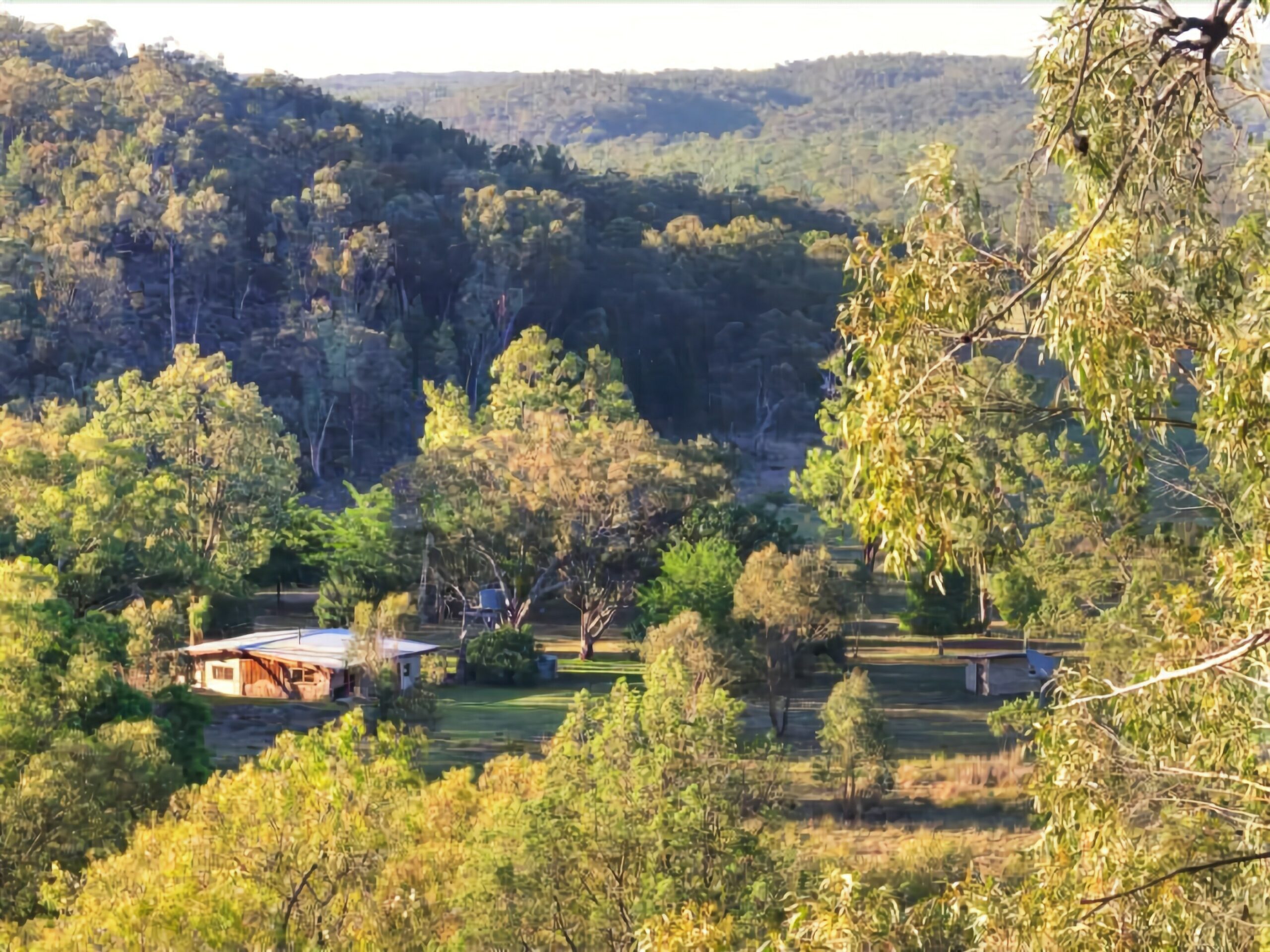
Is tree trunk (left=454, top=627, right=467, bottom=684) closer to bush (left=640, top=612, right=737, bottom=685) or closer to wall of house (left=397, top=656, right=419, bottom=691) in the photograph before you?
wall of house (left=397, top=656, right=419, bottom=691)

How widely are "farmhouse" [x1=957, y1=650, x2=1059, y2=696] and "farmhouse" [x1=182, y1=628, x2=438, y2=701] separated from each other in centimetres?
1126

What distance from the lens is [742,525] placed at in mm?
35656

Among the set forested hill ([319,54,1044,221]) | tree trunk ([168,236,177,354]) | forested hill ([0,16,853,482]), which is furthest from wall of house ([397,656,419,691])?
forested hill ([319,54,1044,221])

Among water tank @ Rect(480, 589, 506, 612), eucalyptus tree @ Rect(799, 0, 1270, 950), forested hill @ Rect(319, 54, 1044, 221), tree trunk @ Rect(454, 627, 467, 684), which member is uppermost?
forested hill @ Rect(319, 54, 1044, 221)

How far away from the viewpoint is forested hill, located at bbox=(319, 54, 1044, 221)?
11662 centimetres

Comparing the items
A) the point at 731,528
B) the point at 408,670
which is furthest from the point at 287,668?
the point at 731,528

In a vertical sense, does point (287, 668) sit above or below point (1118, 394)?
below

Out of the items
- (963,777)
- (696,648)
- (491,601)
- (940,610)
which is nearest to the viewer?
(963,777)

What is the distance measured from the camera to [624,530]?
1419 inches

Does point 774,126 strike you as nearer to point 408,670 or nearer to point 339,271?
point 339,271

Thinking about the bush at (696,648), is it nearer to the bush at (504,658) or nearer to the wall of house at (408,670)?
the wall of house at (408,670)

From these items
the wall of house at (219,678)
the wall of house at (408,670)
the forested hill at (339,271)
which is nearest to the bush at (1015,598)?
the wall of house at (408,670)

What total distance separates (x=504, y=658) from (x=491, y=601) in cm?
415

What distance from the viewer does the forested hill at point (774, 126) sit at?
117 metres
